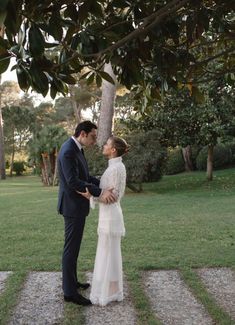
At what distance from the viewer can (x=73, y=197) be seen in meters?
4.94

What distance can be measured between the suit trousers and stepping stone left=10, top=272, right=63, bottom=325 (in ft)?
0.67

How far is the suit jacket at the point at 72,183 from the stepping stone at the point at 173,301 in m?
1.23

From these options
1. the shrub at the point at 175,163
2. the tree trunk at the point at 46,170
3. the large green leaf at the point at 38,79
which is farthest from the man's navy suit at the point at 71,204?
the shrub at the point at 175,163

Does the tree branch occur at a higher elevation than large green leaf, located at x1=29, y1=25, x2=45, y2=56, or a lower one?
higher

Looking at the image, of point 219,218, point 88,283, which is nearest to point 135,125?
point 219,218

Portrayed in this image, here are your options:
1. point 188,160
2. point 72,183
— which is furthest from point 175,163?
point 72,183

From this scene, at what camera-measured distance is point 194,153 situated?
99.9 feet

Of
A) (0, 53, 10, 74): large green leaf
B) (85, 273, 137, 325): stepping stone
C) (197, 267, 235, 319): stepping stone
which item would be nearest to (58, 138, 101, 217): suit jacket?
(85, 273, 137, 325): stepping stone

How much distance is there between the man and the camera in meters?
4.85

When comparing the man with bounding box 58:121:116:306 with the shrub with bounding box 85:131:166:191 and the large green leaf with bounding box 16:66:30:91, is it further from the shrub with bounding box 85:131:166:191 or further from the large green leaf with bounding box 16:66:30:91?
the shrub with bounding box 85:131:166:191

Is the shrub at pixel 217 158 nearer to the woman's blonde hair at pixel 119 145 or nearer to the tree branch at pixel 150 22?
the woman's blonde hair at pixel 119 145

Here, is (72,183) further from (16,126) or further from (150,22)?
(16,126)

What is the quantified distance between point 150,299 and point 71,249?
3.28ft

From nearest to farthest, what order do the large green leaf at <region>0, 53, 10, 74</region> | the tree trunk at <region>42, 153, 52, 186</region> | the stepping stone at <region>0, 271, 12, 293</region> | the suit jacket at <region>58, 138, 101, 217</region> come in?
the large green leaf at <region>0, 53, 10, 74</region> < the suit jacket at <region>58, 138, 101, 217</region> < the stepping stone at <region>0, 271, 12, 293</region> < the tree trunk at <region>42, 153, 52, 186</region>
